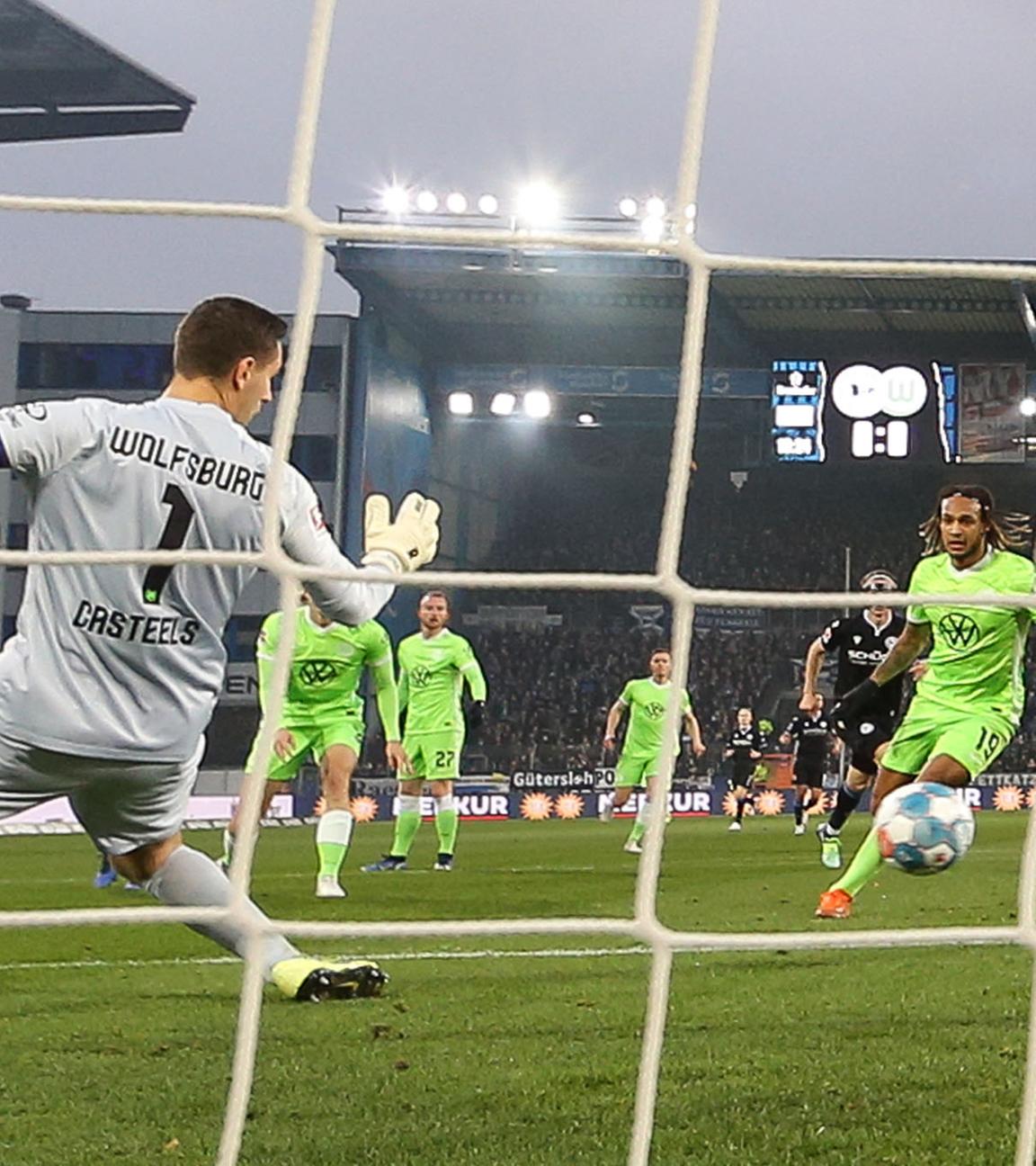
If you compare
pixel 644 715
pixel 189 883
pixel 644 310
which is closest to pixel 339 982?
pixel 189 883

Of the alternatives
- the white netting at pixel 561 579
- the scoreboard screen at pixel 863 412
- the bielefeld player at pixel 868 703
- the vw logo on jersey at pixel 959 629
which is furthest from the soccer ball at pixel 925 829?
the scoreboard screen at pixel 863 412

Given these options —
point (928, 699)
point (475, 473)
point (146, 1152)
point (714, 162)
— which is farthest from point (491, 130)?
point (146, 1152)

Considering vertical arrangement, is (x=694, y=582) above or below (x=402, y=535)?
above

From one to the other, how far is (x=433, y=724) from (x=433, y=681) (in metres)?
0.23

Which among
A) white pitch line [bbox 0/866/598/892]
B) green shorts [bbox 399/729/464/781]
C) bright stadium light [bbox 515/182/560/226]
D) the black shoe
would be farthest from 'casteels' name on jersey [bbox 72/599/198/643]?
bright stadium light [bbox 515/182/560/226]

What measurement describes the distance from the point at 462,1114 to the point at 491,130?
153 feet

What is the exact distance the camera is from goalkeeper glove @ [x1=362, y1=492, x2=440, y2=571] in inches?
107

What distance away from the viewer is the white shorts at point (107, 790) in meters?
2.85

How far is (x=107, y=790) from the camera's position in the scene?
2.98m

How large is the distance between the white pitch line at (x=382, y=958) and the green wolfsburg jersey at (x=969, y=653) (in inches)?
49.0

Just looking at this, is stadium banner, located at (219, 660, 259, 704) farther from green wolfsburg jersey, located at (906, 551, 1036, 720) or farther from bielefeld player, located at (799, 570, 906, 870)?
green wolfsburg jersey, located at (906, 551, 1036, 720)

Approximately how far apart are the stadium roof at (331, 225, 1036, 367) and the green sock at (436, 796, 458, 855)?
14.9m

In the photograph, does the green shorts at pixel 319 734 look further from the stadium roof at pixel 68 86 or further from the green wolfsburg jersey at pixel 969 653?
the stadium roof at pixel 68 86

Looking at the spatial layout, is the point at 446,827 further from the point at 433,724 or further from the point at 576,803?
the point at 576,803
